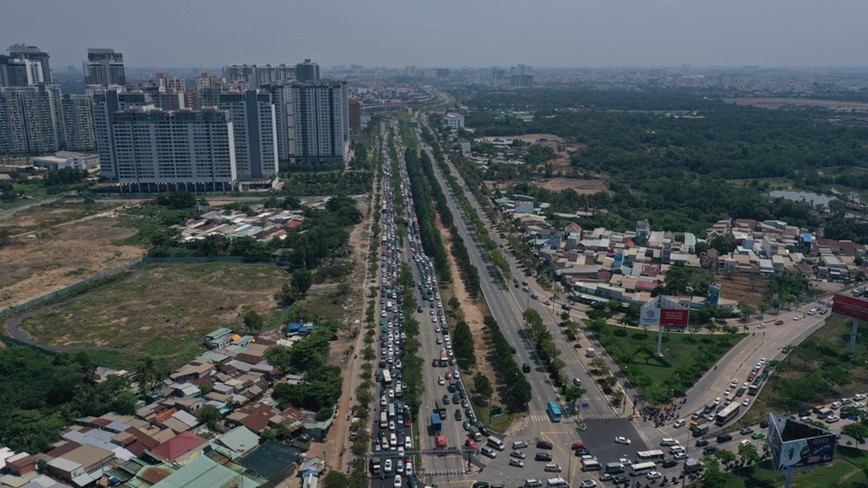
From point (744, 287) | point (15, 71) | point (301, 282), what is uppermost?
point (15, 71)

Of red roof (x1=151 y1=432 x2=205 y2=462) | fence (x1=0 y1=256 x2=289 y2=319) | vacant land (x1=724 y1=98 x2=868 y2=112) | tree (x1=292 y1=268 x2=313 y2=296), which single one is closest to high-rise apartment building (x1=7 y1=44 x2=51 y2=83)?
fence (x1=0 y1=256 x2=289 y2=319)

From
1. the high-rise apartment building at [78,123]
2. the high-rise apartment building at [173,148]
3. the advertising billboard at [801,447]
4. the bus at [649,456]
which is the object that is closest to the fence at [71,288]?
the high-rise apartment building at [173,148]

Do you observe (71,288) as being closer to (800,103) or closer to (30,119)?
(30,119)

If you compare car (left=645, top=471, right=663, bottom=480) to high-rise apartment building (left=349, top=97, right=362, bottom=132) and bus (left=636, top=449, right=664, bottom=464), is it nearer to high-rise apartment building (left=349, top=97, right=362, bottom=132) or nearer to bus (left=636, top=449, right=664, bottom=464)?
bus (left=636, top=449, right=664, bottom=464)

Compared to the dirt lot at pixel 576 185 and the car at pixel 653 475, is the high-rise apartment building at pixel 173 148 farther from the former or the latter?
the car at pixel 653 475

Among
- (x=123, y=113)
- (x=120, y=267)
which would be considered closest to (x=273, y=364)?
(x=120, y=267)

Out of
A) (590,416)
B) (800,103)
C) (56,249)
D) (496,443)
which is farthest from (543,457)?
(800,103)
